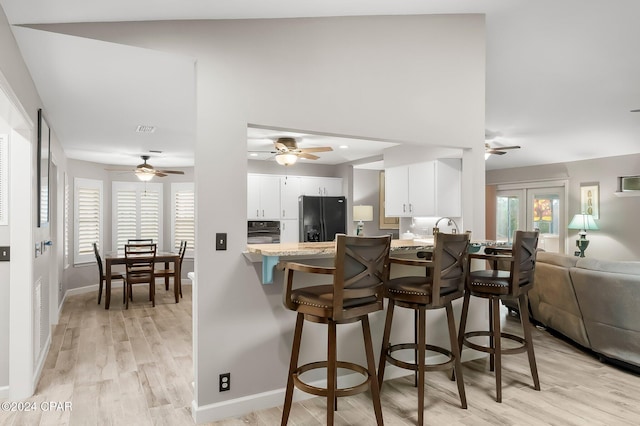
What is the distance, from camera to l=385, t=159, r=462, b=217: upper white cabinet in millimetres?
5539

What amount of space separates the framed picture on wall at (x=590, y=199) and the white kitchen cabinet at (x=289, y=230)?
5022 mm

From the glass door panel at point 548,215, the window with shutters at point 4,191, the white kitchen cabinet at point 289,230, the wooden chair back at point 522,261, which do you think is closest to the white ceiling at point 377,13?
the window with shutters at point 4,191

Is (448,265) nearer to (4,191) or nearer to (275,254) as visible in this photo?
(275,254)

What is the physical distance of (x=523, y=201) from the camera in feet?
27.0

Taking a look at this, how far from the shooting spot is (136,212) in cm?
813

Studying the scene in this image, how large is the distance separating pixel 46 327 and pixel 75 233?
3518mm

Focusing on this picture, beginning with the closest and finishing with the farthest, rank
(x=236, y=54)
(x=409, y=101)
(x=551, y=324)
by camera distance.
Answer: (x=236, y=54) < (x=409, y=101) < (x=551, y=324)

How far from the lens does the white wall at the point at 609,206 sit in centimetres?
660

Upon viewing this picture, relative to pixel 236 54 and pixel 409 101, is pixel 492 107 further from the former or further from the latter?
pixel 236 54

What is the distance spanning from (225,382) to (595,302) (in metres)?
3.19

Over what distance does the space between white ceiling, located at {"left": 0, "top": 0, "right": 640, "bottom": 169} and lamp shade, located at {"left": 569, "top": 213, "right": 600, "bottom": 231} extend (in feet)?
3.39

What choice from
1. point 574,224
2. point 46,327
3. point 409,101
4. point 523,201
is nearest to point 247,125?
point 409,101

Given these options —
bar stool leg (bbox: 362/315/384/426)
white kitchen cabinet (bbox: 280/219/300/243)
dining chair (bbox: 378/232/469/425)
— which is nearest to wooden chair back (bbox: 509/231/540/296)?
dining chair (bbox: 378/232/469/425)

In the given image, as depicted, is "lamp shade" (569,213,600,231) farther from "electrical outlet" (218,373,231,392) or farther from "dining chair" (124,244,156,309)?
"dining chair" (124,244,156,309)
